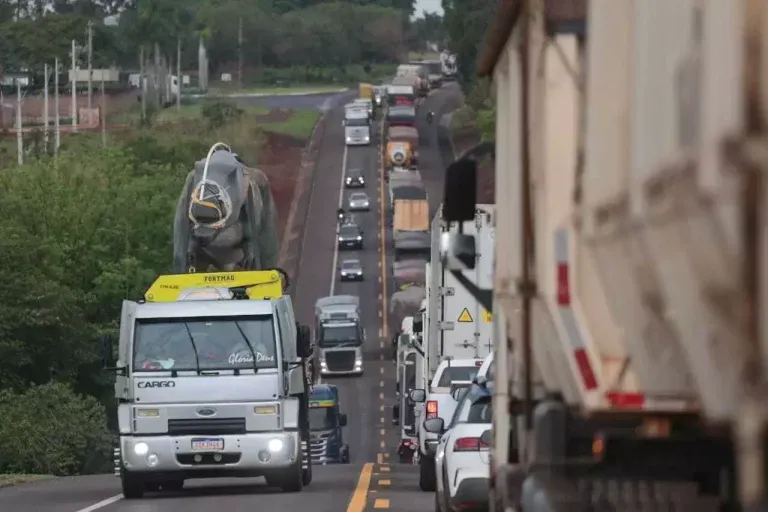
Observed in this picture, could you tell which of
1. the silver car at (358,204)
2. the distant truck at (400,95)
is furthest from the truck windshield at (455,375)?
the distant truck at (400,95)

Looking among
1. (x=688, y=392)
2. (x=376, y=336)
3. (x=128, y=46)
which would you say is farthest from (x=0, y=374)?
(x=128, y=46)

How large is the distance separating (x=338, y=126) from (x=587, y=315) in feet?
436

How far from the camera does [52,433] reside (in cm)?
4441

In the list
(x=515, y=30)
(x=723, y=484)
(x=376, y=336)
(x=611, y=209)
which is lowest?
(x=376, y=336)

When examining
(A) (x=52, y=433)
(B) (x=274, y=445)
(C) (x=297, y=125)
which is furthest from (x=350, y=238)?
(B) (x=274, y=445)

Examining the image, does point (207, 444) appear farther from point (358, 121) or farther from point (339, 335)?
point (358, 121)

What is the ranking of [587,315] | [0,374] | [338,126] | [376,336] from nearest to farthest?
[587,315], [0,374], [376,336], [338,126]

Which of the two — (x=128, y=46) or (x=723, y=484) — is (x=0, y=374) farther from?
(x=128, y=46)

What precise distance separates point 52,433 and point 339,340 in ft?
84.3

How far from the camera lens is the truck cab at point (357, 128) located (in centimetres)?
12681

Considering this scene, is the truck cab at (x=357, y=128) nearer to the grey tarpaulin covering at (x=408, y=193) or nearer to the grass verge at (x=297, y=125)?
the grass verge at (x=297, y=125)

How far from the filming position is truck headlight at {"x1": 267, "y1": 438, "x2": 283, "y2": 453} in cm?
2230

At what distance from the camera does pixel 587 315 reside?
677 centimetres

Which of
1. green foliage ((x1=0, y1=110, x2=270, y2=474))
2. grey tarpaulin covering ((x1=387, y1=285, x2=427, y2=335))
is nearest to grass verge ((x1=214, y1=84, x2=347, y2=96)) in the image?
green foliage ((x1=0, y1=110, x2=270, y2=474))
